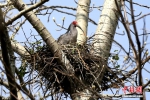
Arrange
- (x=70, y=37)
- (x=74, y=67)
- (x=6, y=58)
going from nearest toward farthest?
(x=6, y=58)
(x=74, y=67)
(x=70, y=37)

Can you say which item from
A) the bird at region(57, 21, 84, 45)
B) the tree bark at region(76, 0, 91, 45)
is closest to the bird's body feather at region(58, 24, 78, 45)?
the bird at region(57, 21, 84, 45)

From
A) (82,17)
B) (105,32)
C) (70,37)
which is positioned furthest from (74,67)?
(70,37)

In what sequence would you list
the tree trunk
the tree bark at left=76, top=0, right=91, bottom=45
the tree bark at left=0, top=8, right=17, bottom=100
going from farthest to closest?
the tree bark at left=76, top=0, right=91, bottom=45 < the tree trunk < the tree bark at left=0, top=8, right=17, bottom=100

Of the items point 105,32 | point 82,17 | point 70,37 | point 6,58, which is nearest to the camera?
point 6,58

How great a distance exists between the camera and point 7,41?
3.88 m

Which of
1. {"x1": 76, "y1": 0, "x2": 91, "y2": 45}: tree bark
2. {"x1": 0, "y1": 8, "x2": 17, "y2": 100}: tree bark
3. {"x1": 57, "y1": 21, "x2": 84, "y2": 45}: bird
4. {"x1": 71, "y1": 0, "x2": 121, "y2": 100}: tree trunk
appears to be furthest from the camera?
{"x1": 57, "y1": 21, "x2": 84, "y2": 45}: bird

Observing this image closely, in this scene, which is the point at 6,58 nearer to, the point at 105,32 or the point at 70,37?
the point at 105,32

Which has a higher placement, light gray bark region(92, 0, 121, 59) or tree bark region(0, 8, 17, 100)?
light gray bark region(92, 0, 121, 59)

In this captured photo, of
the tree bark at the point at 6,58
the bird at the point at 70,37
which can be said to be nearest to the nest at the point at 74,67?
the bird at the point at 70,37

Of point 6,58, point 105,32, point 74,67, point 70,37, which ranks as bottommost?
point 6,58

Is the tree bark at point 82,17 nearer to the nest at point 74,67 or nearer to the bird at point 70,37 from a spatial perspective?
the bird at point 70,37

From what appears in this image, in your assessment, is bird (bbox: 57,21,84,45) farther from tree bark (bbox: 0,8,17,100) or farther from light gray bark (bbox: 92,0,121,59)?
tree bark (bbox: 0,8,17,100)

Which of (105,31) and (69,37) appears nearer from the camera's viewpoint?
(105,31)

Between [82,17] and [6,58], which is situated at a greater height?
A: [82,17]
